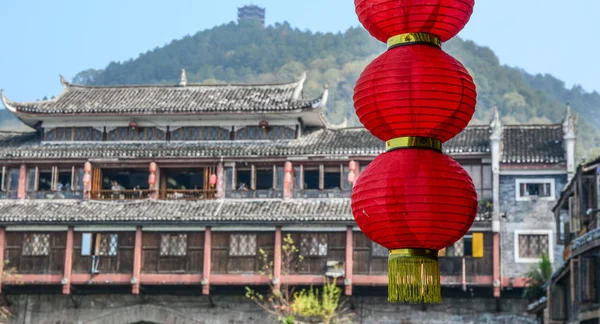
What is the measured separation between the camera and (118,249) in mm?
35125

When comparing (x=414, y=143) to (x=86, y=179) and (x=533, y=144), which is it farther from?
(x=86, y=179)

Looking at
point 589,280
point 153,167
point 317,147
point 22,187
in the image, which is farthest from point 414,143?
point 22,187

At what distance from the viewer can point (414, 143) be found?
7.78 meters

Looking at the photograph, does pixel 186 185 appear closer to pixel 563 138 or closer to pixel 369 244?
pixel 369 244

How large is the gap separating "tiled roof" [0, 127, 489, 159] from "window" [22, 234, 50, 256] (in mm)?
2953

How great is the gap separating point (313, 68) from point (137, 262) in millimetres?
84550

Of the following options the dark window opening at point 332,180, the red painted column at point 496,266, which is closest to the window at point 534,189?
the red painted column at point 496,266

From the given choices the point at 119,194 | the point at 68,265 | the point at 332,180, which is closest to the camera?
the point at 68,265

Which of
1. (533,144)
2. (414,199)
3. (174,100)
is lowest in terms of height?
(414,199)

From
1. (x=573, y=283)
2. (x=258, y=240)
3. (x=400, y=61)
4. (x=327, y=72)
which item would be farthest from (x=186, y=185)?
(x=327, y=72)

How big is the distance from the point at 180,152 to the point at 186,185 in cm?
A: 253

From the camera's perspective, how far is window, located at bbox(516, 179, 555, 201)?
3450 centimetres

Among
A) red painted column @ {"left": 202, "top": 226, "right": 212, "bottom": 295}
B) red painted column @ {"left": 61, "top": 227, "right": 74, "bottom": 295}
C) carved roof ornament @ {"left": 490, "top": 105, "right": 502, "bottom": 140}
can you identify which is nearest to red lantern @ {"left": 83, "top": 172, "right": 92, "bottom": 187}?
red painted column @ {"left": 61, "top": 227, "right": 74, "bottom": 295}

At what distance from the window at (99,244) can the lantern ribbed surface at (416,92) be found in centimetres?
2832
